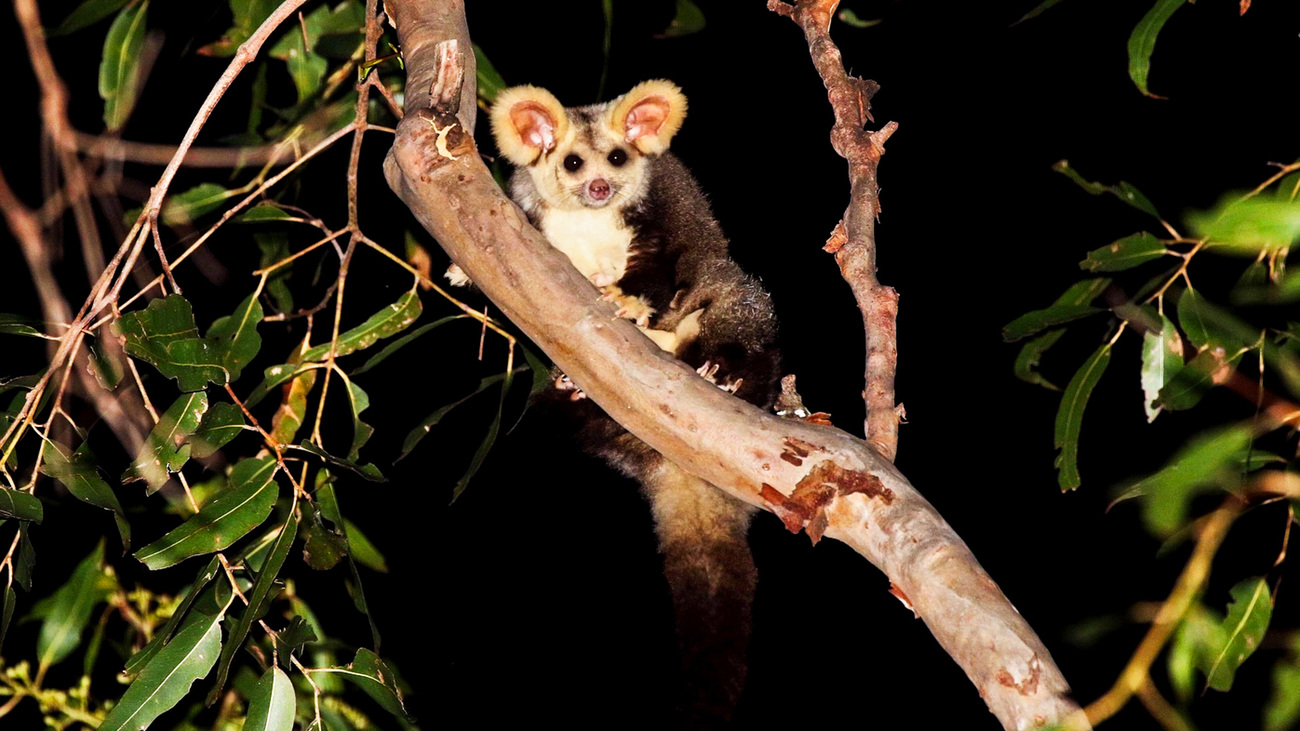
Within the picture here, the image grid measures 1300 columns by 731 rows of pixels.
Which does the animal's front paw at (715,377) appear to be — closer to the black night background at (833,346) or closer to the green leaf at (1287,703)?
the black night background at (833,346)

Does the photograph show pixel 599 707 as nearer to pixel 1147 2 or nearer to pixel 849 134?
pixel 1147 2

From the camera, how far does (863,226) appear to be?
6.01 ft

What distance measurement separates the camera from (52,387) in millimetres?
1926

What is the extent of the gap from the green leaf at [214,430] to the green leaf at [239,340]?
0.18 feet

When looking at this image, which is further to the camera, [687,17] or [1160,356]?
[687,17]

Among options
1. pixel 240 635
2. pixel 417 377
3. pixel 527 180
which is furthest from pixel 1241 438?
pixel 417 377

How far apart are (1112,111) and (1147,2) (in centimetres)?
48

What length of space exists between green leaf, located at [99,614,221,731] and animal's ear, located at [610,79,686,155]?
5.32 ft

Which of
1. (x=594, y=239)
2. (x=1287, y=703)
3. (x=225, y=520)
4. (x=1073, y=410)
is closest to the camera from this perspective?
(x=1287, y=703)

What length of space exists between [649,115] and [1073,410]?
1367 mm

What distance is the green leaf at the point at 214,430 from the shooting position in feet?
6.11

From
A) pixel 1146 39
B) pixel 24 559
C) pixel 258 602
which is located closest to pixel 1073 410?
pixel 1146 39

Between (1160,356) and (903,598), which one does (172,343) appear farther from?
(1160,356)

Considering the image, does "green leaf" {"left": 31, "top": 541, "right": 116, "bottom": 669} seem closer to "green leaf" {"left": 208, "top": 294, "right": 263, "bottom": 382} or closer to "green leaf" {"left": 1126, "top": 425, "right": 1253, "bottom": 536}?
"green leaf" {"left": 208, "top": 294, "right": 263, "bottom": 382}
